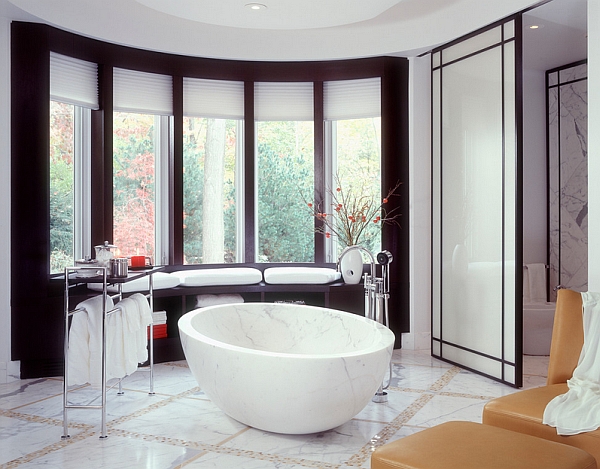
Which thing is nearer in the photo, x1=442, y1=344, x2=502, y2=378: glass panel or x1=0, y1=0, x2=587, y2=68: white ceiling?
x1=0, y1=0, x2=587, y2=68: white ceiling

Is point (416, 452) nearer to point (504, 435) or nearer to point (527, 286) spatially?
point (504, 435)

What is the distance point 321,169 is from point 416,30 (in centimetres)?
139

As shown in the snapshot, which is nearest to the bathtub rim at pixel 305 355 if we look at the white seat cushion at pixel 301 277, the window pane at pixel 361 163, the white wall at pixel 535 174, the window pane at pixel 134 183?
the white seat cushion at pixel 301 277

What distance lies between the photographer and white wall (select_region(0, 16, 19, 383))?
12.8ft

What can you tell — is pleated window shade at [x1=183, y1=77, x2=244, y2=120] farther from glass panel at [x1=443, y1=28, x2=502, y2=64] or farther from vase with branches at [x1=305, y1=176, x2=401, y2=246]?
glass panel at [x1=443, y1=28, x2=502, y2=64]

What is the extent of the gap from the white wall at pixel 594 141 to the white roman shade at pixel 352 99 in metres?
1.91

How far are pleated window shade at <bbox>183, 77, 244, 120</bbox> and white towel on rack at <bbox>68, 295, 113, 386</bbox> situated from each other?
2.34m

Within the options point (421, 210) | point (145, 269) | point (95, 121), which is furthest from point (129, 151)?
point (421, 210)

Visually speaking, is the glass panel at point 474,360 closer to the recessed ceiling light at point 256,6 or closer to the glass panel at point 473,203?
the glass panel at point 473,203

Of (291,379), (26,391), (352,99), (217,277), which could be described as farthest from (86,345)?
(352,99)

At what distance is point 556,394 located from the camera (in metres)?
2.54

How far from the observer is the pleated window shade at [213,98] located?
496 centimetres

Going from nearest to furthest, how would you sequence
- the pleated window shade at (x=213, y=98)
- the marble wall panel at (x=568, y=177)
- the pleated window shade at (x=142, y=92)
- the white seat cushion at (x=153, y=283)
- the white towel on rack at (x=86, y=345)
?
the white towel on rack at (x=86, y=345) → the white seat cushion at (x=153, y=283) → the pleated window shade at (x=142, y=92) → the pleated window shade at (x=213, y=98) → the marble wall panel at (x=568, y=177)

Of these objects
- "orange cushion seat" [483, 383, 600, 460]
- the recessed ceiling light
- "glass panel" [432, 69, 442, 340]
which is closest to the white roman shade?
"glass panel" [432, 69, 442, 340]
